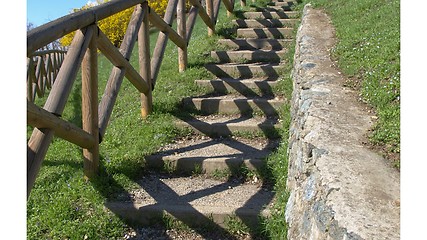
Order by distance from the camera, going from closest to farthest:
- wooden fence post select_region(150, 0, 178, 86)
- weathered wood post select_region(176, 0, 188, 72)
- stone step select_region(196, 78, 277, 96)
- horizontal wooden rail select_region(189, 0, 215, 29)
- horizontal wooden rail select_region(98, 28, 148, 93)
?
horizontal wooden rail select_region(98, 28, 148, 93) < wooden fence post select_region(150, 0, 178, 86) < stone step select_region(196, 78, 277, 96) < weathered wood post select_region(176, 0, 188, 72) < horizontal wooden rail select_region(189, 0, 215, 29)

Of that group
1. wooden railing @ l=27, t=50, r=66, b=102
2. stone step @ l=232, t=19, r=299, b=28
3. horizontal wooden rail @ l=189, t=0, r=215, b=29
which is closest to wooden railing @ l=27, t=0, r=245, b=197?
horizontal wooden rail @ l=189, t=0, r=215, b=29

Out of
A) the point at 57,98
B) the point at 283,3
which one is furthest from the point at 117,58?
the point at 283,3

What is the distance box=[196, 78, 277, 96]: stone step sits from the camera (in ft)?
19.3

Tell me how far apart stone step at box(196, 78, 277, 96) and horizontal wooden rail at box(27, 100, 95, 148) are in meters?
2.32

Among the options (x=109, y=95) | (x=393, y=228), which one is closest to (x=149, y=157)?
(x=109, y=95)

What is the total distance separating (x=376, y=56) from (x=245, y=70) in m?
2.35

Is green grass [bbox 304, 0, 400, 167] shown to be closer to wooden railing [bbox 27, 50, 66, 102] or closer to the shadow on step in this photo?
the shadow on step

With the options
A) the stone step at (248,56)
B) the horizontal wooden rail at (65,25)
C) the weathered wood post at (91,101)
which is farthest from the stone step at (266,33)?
the weathered wood post at (91,101)

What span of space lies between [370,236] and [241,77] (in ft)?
15.2

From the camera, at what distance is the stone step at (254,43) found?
24.0ft

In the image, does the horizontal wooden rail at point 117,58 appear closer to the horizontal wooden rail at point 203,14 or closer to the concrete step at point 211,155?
the concrete step at point 211,155

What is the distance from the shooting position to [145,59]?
5297 millimetres

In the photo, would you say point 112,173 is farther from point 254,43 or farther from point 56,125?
point 254,43

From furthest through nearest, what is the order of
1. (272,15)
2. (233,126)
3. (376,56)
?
(272,15) → (233,126) → (376,56)
